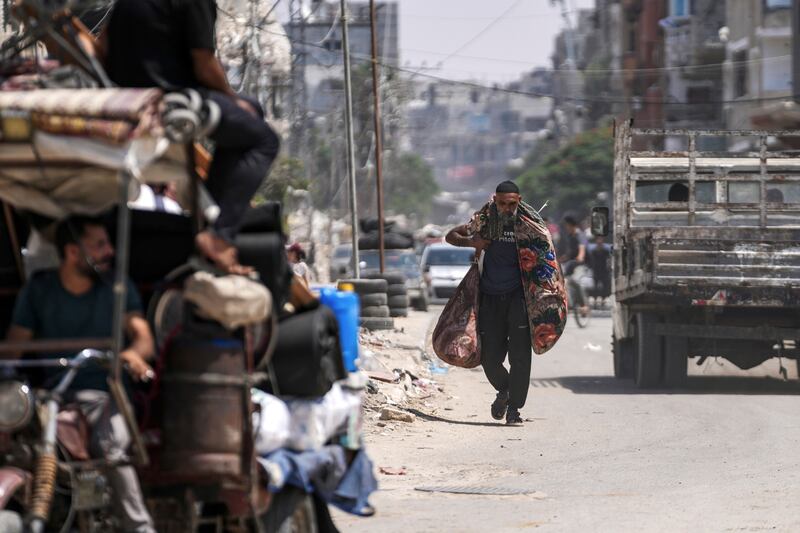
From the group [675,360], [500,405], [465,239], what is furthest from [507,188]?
[675,360]

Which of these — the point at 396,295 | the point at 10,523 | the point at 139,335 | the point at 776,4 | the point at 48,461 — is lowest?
the point at 396,295

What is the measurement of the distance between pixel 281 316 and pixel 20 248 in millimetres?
1144

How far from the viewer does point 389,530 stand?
843 centimetres

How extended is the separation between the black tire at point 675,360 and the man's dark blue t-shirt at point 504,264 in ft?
12.3

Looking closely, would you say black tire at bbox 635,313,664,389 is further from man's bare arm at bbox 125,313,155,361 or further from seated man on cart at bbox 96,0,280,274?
man's bare arm at bbox 125,313,155,361

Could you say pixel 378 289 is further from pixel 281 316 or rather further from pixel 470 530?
pixel 281 316

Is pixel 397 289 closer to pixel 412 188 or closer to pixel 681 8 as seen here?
pixel 681 8

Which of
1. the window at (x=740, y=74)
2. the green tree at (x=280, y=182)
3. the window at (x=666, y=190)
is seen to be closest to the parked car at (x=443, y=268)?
the green tree at (x=280, y=182)

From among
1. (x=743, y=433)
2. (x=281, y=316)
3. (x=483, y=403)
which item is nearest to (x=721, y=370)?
(x=483, y=403)

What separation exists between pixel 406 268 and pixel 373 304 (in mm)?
14771

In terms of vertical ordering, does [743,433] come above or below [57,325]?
below

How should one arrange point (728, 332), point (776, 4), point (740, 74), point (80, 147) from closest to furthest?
point (80, 147) → point (728, 332) → point (776, 4) → point (740, 74)

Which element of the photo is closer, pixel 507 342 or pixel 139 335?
pixel 139 335

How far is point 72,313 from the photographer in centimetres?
607
